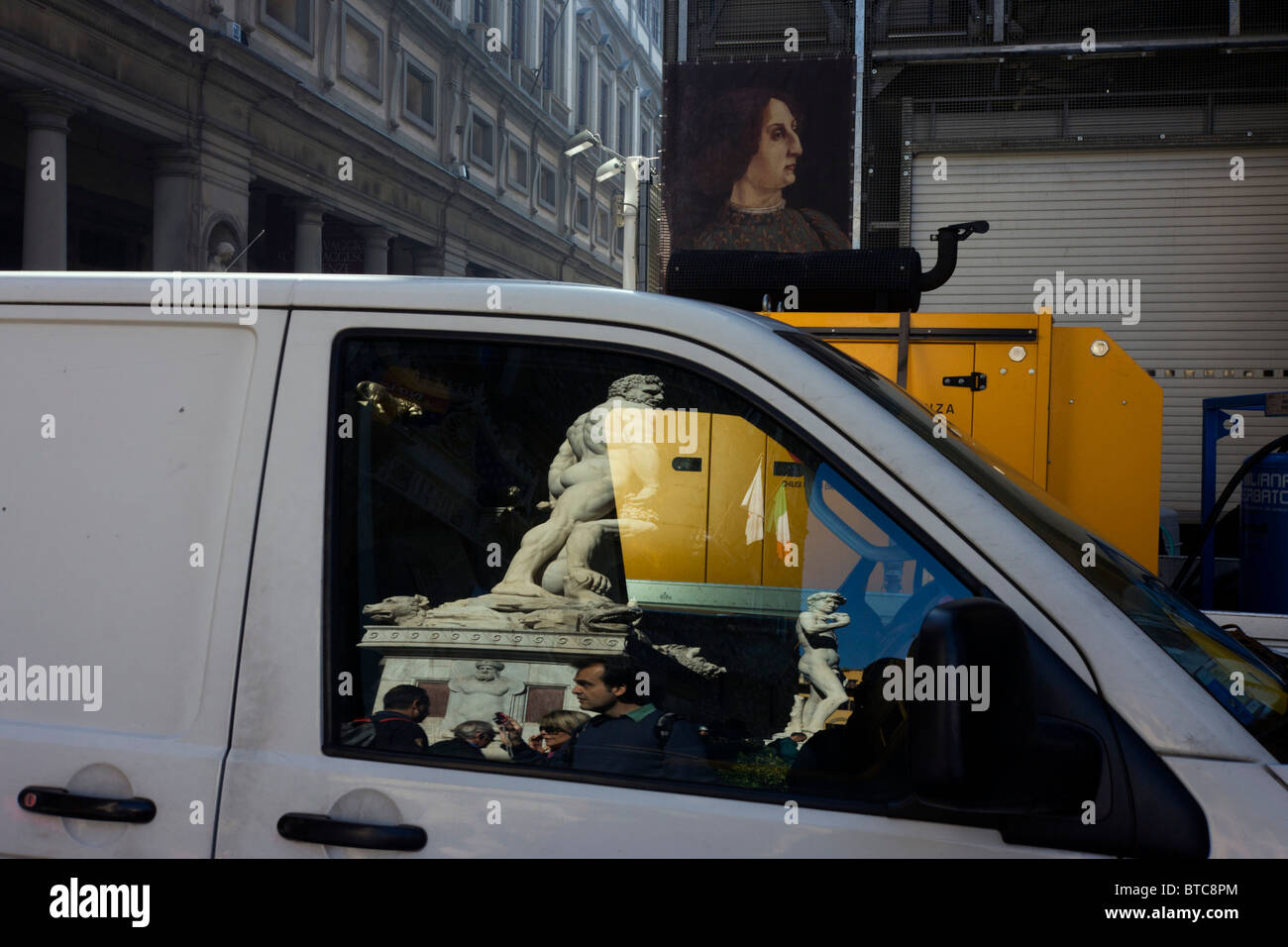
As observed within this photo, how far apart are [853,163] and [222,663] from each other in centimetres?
1293

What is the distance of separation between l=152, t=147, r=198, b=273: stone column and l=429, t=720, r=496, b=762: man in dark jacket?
17736 millimetres

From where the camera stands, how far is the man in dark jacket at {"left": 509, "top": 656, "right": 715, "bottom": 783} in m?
1.58

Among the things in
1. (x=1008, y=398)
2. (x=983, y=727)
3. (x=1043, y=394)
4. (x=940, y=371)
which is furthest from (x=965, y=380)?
(x=983, y=727)

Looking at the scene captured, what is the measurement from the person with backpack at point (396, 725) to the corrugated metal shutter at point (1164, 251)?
11720 millimetres

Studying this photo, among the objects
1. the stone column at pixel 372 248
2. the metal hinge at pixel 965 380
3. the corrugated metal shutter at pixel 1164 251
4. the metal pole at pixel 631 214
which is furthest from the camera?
the stone column at pixel 372 248

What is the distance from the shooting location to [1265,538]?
7.18m

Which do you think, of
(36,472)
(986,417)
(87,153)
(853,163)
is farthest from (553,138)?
(36,472)

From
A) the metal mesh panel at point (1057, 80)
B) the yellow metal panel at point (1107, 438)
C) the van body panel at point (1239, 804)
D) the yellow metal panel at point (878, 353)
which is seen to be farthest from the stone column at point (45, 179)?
A: the van body panel at point (1239, 804)

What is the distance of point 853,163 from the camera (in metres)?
13.4

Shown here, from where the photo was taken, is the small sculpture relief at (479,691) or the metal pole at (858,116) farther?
the metal pole at (858,116)

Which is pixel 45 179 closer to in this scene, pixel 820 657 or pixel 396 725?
pixel 396 725

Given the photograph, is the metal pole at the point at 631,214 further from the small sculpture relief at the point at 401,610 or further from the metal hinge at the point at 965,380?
the small sculpture relief at the point at 401,610

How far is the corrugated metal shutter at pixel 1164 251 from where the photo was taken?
39.5 ft

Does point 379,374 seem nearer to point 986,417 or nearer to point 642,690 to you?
point 642,690
